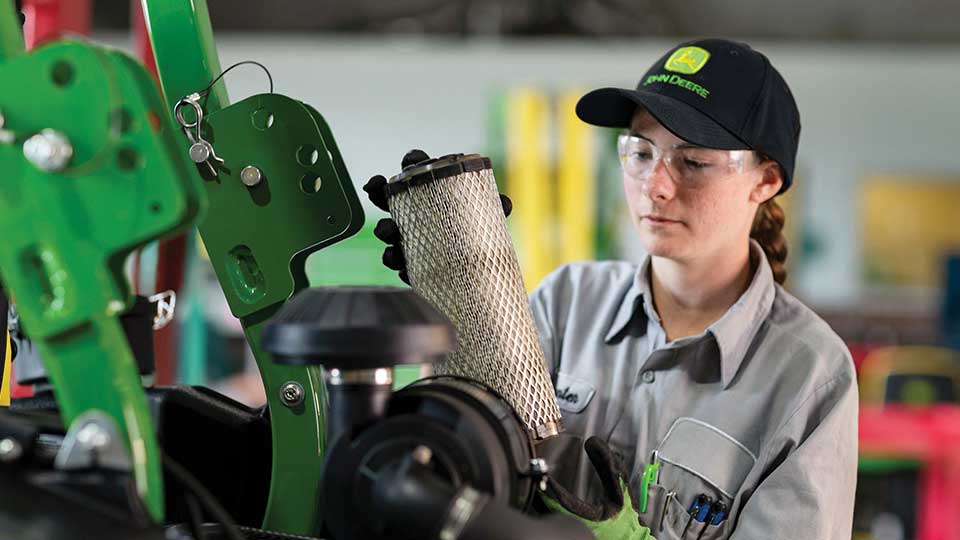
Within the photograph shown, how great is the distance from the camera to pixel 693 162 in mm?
1573

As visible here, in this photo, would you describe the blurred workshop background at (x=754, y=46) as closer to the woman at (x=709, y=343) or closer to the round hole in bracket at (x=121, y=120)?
the woman at (x=709, y=343)

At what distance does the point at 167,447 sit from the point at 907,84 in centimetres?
830

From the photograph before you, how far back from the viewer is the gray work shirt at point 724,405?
56.0 inches

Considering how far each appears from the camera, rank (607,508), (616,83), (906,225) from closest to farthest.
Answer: (607,508), (616,83), (906,225)

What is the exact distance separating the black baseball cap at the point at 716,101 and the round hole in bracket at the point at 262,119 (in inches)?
21.3

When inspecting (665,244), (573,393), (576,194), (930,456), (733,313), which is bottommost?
(930,456)

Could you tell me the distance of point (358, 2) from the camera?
874 cm

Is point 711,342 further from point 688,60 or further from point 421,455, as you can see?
point 421,455

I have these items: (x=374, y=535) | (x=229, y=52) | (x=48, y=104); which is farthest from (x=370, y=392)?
(x=229, y=52)

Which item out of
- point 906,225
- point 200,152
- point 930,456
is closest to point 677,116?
point 200,152

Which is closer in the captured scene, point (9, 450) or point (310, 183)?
point (9, 450)

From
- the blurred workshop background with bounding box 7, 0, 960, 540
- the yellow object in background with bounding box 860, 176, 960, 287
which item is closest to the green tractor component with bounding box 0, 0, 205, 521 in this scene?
the blurred workshop background with bounding box 7, 0, 960, 540

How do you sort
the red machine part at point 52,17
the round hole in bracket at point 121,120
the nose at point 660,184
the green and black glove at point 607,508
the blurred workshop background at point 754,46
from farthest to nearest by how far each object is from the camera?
the blurred workshop background at point 754,46, the red machine part at point 52,17, the nose at point 660,184, the green and black glove at point 607,508, the round hole in bracket at point 121,120

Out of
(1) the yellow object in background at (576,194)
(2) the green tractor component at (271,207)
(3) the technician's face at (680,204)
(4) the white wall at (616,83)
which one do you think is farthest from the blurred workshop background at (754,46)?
(2) the green tractor component at (271,207)
